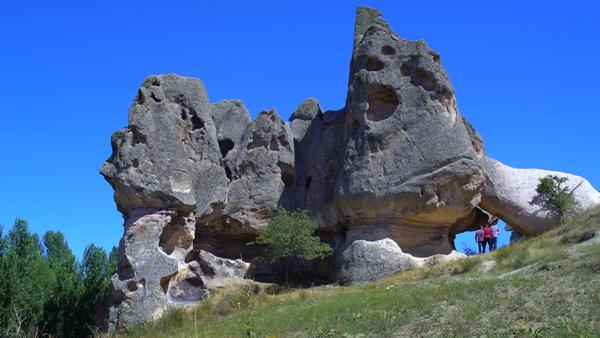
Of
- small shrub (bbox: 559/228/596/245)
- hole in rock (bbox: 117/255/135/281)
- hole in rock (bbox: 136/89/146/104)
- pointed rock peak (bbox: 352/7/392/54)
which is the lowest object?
small shrub (bbox: 559/228/596/245)

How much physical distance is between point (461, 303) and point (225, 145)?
14.9m

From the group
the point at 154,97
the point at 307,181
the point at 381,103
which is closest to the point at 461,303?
the point at 381,103

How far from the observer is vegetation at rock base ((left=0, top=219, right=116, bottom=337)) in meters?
23.6

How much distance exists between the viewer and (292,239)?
21156 mm

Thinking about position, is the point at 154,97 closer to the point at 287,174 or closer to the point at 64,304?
the point at 287,174

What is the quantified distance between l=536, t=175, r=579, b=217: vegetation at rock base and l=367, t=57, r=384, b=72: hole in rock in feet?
19.5

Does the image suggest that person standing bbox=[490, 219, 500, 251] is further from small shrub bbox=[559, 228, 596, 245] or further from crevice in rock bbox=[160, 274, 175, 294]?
crevice in rock bbox=[160, 274, 175, 294]

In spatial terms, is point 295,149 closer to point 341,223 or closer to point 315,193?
point 315,193

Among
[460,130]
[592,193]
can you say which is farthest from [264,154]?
[592,193]

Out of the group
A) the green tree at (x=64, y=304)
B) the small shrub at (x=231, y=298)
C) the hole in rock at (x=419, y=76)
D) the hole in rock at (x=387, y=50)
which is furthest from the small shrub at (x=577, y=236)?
the green tree at (x=64, y=304)

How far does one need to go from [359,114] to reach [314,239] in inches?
158

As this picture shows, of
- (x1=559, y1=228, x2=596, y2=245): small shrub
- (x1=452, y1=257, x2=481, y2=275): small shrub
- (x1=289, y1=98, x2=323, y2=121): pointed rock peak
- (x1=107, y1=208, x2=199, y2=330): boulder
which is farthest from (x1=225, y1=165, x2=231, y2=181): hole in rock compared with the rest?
(x1=559, y1=228, x2=596, y2=245): small shrub

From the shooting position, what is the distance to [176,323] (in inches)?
686

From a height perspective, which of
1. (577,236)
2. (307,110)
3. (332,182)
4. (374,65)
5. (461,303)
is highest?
(307,110)
